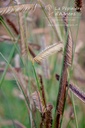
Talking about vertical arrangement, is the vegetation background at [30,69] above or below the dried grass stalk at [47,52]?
below

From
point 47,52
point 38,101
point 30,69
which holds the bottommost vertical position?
point 30,69

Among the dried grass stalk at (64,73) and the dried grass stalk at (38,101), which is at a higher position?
the dried grass stalk at (64,73)

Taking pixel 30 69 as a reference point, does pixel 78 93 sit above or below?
above

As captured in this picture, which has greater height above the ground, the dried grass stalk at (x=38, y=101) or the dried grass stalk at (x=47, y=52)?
the dried grass stalk at (x=47, y=52)

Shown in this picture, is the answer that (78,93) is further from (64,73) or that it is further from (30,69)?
(30,69)

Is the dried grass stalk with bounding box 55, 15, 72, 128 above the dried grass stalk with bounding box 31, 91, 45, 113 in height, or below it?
above

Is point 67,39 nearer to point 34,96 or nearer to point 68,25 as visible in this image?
point 68,25

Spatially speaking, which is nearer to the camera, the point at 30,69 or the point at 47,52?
the point at 47,52

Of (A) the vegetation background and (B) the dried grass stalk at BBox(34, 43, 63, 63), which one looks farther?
(A) the vegetation background

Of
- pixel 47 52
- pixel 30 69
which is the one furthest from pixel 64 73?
pixel 30 69

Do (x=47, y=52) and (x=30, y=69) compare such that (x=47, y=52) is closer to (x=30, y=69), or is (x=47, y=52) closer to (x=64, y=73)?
(x=64, y=73)

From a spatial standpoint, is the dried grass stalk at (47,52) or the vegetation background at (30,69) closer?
the dried grass stalk at (47,52)

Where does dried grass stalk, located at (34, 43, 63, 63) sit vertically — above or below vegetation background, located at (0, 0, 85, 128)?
above
